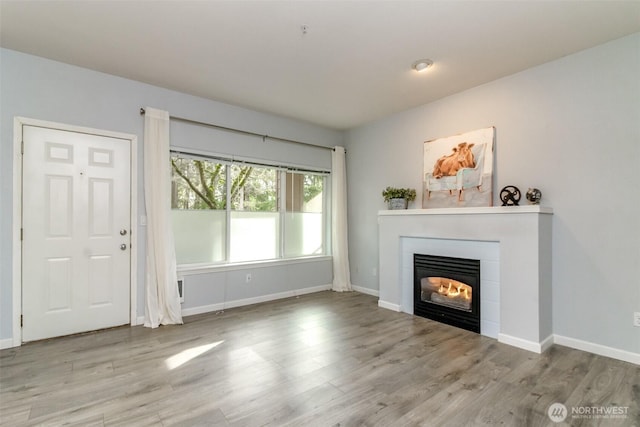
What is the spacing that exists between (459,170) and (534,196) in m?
0.88

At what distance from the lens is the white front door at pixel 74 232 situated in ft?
9.73

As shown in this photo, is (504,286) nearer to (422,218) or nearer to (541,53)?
(422,218)

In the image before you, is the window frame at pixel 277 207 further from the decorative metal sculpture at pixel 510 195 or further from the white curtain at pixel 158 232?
the decorative metal sculpture at pixel 510 195

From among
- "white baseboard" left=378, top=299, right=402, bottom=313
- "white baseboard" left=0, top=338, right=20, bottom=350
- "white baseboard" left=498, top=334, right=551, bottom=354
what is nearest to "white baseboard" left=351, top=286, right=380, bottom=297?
"white baseboard" left=378, top=299, right=402, bottom=313

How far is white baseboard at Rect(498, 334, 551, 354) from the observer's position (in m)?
2.76

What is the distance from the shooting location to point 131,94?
3484 millimetres

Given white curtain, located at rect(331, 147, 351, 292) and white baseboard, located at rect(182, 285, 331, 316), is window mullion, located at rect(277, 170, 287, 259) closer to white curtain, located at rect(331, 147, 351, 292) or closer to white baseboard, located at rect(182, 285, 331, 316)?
white baseboard, located at rect(182, 285, 331, 316)

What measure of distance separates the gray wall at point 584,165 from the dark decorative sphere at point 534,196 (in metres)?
0.11

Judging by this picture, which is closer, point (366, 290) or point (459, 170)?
point (459, 170)

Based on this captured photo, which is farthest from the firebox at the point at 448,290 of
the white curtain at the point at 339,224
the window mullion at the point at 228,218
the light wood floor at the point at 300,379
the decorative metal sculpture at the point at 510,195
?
the window mullion at the point at 228,218

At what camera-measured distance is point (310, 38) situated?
262 centimetres

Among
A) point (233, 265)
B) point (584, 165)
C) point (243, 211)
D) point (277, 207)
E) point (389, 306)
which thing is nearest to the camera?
point (584, 165)

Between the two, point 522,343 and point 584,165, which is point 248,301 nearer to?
point 522,343

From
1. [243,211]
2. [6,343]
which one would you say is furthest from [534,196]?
[6,343]
